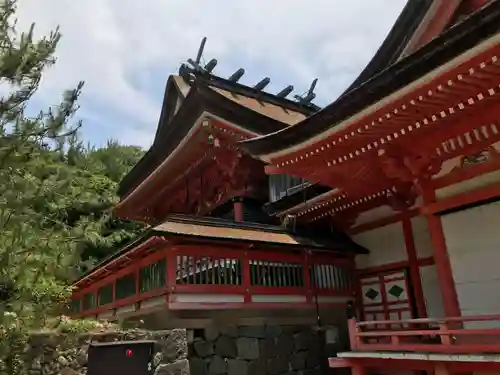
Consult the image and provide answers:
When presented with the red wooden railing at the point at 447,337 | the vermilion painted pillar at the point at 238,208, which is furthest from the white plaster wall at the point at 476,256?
the vermilion painted pillar at the point at 238,208

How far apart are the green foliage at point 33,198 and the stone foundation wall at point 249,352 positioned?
6.53 feet

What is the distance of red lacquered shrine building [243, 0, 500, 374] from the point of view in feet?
14.4

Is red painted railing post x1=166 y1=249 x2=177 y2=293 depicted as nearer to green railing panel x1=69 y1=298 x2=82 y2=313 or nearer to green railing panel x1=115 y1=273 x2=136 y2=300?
green railing panel x1=115 y1=273 x2=136 y2=300

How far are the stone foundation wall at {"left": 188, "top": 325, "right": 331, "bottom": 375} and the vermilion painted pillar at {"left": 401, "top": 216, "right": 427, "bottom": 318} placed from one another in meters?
1.81

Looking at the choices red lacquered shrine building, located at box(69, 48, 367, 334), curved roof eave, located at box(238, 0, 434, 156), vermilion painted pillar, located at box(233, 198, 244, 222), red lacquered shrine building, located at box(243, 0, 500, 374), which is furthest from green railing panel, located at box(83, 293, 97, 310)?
curved roof eave, located at box(238, 0, 434, 156)

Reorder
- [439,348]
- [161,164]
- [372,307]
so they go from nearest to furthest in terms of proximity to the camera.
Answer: [439,348], [372,307], [161,164]

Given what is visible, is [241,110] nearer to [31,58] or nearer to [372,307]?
[31,58]

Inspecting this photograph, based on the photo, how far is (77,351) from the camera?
191 inches

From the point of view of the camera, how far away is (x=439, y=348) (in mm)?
4879

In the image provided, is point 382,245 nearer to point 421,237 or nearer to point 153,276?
point 421,237

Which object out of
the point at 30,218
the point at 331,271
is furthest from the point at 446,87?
the point at 30,218

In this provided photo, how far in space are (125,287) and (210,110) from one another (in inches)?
130

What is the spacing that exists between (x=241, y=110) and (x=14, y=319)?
183 inches

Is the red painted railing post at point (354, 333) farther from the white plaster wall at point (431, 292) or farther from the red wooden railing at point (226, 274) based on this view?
the white plaster wall at point (431, 292)
